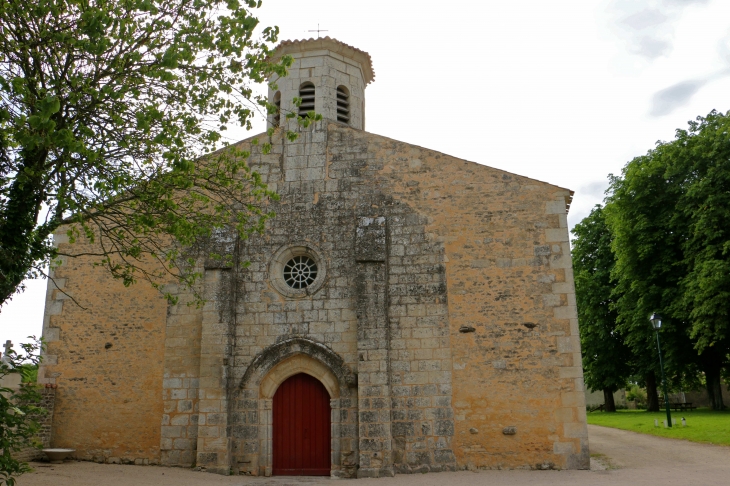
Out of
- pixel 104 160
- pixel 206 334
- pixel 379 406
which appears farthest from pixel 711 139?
pixel 104 160

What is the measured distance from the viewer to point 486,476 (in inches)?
392

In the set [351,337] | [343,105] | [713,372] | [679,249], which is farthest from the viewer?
[713,372]

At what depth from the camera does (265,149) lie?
9.40 m

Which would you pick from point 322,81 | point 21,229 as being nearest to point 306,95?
point 322,81

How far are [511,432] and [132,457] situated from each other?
728 cm

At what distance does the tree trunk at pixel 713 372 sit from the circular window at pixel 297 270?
604 inches

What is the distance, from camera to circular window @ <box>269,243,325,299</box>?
11.8 meters

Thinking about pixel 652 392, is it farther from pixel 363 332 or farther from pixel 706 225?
pixel 363 332

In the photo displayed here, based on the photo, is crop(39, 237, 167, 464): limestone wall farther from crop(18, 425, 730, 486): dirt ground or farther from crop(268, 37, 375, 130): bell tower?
crop(268, 37, 375, 130): bell tower

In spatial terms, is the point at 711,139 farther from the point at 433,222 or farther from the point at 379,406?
the point at 379,406

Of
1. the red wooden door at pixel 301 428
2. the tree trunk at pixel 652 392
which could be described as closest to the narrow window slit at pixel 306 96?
the red wooden door at pixel 301 428

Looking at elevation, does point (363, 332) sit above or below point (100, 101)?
below

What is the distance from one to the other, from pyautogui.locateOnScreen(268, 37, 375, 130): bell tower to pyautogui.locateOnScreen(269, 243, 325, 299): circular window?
3.40 meters

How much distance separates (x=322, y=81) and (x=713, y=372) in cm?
1721
